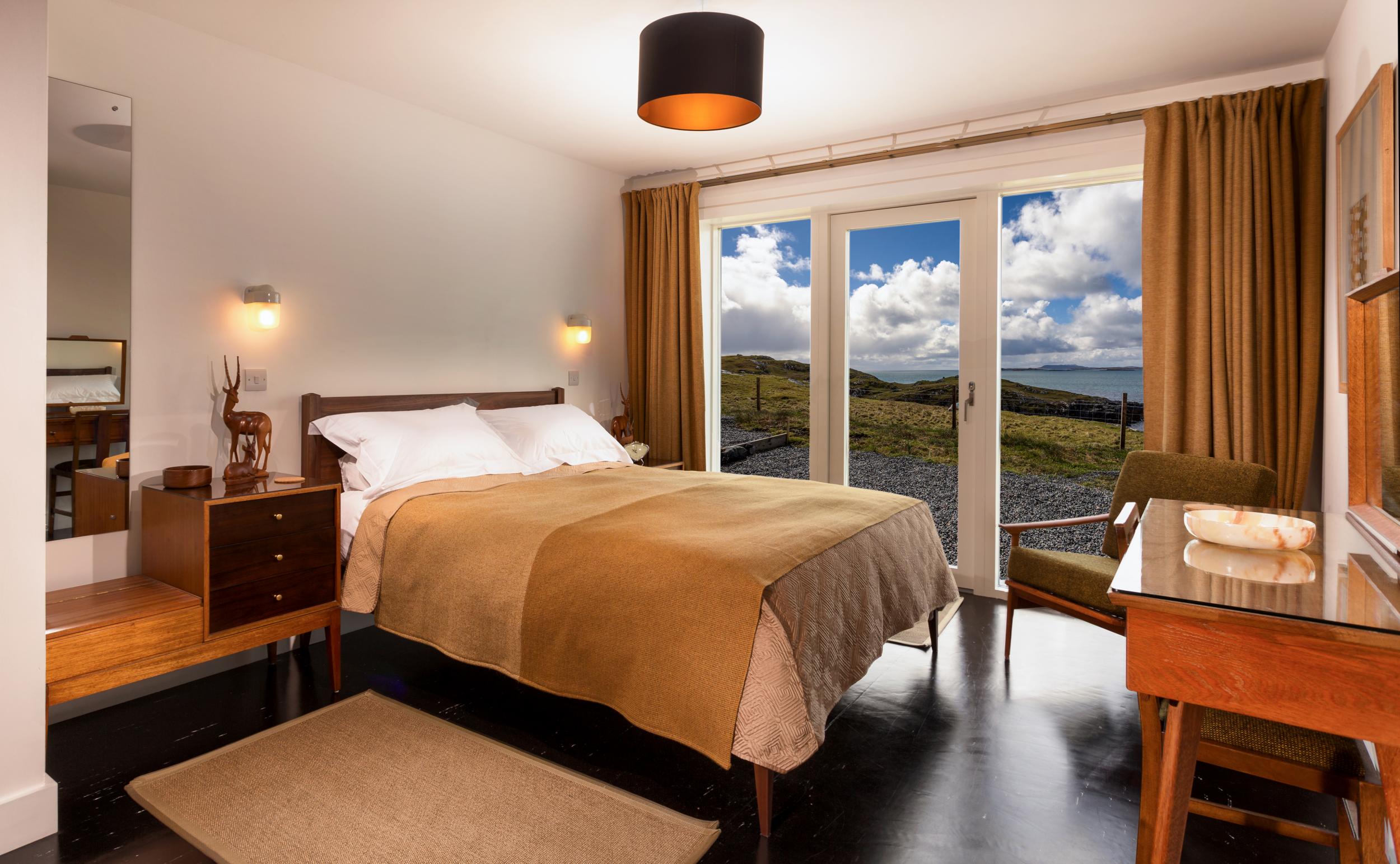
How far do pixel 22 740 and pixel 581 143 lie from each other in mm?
3727

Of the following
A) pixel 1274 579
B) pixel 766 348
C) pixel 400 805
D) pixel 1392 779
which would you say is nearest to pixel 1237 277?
pixel 1274 579

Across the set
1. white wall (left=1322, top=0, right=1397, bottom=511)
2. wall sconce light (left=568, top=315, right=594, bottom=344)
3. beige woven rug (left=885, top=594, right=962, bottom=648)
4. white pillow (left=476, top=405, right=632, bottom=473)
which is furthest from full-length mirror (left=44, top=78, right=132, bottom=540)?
white wall (left=1322, top=0, right=1397, bottom=511)

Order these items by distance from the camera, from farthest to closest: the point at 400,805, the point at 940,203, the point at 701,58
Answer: the point at 940,203 < the point at 701,58 < the point at 400,805

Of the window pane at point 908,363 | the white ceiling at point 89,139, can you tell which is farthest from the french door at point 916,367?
the white ceiling at point 89,139

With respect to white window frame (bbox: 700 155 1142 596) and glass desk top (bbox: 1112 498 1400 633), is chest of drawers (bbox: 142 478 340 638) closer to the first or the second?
glass desk top (bbox: 1112 498 1400 633)

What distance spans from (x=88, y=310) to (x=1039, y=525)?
3779mm

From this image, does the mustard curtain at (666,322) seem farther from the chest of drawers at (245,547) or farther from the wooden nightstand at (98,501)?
the wooden nightstand at (98,501)

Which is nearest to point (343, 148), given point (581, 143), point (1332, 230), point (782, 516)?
point (581, 143)

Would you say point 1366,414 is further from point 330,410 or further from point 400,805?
point 330,410

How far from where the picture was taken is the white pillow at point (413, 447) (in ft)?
10.3

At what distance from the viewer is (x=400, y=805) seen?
2062 millimetres

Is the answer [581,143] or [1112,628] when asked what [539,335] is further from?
[1112,628]

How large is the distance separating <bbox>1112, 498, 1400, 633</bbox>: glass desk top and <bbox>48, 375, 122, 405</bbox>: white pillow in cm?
324

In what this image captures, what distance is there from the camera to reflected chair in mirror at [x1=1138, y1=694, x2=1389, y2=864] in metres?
1.40
